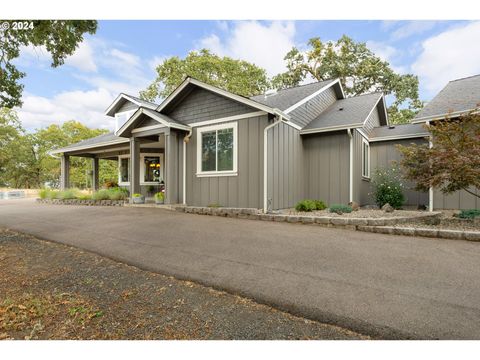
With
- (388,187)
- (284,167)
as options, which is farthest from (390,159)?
(284,167)

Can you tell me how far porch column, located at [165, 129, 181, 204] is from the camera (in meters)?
9.22

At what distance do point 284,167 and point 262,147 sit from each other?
4.04 ft

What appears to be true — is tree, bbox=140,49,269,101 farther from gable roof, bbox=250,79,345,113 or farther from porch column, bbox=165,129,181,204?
porch column, bbox=165,129,181,204

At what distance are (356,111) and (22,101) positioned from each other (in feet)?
36.4

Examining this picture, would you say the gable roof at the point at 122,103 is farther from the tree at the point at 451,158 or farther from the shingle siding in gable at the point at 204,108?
the tree at the point at 451,158

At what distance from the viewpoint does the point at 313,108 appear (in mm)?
10547

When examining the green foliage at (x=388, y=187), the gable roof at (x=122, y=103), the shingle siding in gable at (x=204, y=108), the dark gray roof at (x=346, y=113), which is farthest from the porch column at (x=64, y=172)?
the green foliage at (x=388, y=187)

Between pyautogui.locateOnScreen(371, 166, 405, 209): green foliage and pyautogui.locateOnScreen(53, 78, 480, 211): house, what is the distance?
→ 380mm

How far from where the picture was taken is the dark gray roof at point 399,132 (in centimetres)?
941

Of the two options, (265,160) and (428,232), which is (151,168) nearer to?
(265,160)

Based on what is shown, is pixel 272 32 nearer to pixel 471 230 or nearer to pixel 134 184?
pixel 134 184

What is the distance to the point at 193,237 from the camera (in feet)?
17.2

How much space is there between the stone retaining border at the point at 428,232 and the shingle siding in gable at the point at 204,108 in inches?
191
